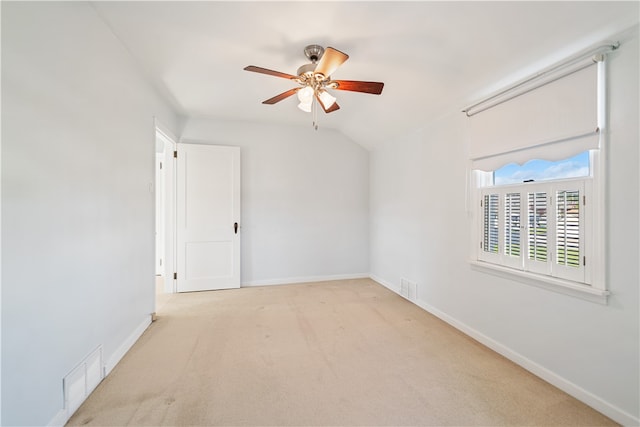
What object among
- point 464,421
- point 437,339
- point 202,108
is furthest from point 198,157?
point 464,421

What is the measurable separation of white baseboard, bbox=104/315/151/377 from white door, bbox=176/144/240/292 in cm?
117

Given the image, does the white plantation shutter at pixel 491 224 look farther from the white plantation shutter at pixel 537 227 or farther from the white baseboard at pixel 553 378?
the white baseboard at pixel 553 378

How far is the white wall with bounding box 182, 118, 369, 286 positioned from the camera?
414cm

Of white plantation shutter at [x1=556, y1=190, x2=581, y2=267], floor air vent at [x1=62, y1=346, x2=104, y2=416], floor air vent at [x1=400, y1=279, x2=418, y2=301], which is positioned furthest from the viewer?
floor air vent at [x1=400, y1=279, x2=418, y2=301]

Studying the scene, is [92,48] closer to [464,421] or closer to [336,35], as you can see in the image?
[336,35]

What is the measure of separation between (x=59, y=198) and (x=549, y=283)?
3149mm

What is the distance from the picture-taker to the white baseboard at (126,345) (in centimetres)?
197

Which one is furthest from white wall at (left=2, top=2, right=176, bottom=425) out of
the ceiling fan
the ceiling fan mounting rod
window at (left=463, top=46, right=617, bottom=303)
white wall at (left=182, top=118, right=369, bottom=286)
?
window at (left=463, top=46, right=617, bottom=303)

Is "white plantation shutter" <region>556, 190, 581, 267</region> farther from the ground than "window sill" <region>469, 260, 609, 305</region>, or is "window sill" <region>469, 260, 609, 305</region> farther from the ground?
"white plantation shutter" <region>556, 190, 581, 267</region>

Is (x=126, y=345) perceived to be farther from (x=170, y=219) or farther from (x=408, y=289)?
(x=408, y=289)

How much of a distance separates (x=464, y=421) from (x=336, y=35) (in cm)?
264

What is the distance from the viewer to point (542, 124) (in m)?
1.90

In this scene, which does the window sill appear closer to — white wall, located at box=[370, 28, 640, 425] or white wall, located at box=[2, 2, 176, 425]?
white wall, located at box=[370, 28, 640, 425]

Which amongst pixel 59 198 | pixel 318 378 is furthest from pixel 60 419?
pixel 318 378
